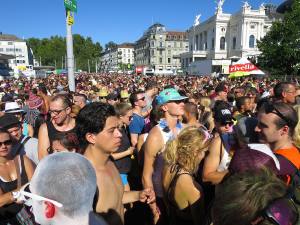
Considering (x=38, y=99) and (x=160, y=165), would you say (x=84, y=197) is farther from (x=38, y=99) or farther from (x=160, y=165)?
(x=38, y=99)

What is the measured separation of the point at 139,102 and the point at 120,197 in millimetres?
3311

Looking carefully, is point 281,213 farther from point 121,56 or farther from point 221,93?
point 121,56

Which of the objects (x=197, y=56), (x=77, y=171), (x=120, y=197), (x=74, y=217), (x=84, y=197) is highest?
(x=197, y=56)

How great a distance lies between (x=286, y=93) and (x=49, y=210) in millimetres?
4556

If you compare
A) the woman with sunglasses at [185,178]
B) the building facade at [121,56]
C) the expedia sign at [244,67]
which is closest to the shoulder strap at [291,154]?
the woman with sunglasses at [185,178]

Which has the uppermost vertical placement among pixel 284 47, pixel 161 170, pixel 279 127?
pixel 284 47

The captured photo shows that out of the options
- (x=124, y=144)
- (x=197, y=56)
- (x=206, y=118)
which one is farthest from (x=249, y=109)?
(x=197, y=56)

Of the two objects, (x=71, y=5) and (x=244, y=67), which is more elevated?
(x=71, y=5)

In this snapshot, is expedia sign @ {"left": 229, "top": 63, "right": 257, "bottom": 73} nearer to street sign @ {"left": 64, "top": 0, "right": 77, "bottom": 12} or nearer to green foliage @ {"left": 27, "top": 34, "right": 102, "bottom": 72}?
street sign @ {"left": 64, "top": 0, "right": 77, "bottom": 12}

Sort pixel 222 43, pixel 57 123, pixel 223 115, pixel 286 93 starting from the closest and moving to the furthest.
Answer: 1. pixel 223 115
2. pixel 57 123
3. pixel 286 93
4. pixel 222 43

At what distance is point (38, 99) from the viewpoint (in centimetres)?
690

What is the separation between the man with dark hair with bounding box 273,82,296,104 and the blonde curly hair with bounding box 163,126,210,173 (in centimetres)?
288

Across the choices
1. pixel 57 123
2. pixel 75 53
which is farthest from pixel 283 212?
pixel 75 53

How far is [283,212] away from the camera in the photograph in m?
1.27
